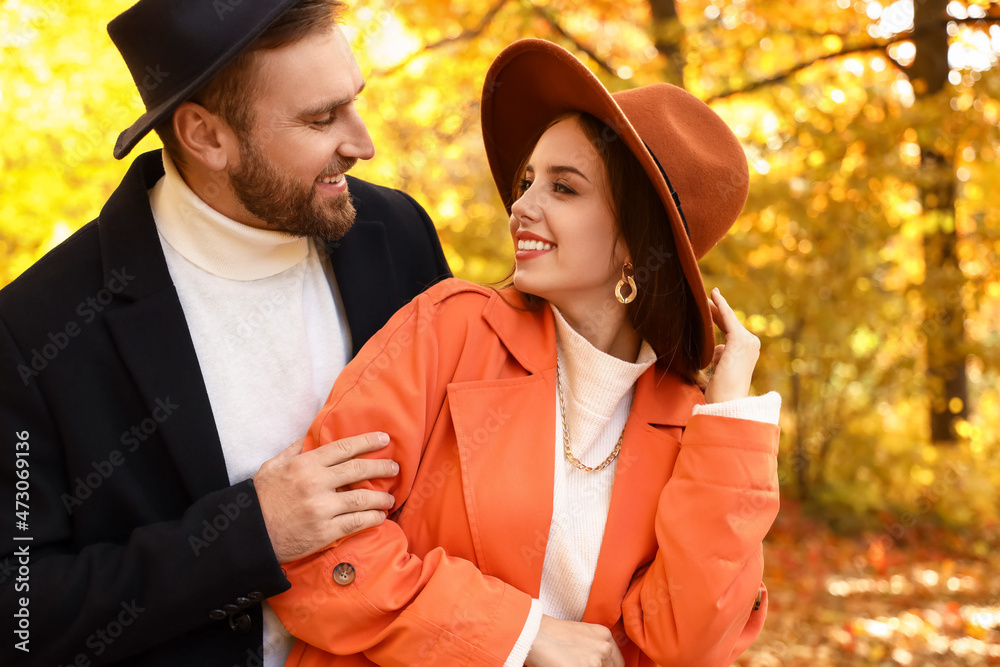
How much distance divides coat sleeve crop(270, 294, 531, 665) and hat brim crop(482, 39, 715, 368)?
0.64 metres

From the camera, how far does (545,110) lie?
2.13m

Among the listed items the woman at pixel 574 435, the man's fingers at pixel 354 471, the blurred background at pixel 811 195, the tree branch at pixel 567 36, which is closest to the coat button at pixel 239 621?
the woman at pixel 574 435

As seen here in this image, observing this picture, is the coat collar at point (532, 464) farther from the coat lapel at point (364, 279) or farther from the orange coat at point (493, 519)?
the coat lapel at point (364, 279)

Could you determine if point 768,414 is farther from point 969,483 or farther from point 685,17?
point 969,483

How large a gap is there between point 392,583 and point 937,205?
184 inches

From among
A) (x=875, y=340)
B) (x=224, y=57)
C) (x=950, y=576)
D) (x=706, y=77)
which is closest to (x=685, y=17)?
(x=706, y=77)

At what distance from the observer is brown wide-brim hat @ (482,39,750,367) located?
72.2 inches

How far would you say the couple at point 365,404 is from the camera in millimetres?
1733

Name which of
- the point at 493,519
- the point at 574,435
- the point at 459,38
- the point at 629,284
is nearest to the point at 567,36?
the point at 459,38

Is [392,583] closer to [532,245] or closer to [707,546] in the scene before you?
[707,546]

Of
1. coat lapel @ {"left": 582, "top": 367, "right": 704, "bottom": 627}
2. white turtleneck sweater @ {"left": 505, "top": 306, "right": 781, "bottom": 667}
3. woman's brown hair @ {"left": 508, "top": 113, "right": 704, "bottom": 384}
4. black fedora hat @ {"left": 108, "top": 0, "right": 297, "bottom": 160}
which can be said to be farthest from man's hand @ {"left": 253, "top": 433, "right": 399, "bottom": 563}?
black fedora hat @ {"left": 108, "top": 0, "right": 297, "bottom": 160}

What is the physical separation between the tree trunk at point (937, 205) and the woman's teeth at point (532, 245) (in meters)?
3.06

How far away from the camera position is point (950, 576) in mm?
5676

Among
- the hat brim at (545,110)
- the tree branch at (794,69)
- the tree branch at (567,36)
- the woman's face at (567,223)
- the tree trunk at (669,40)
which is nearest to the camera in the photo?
the hat brim at (545,110)
